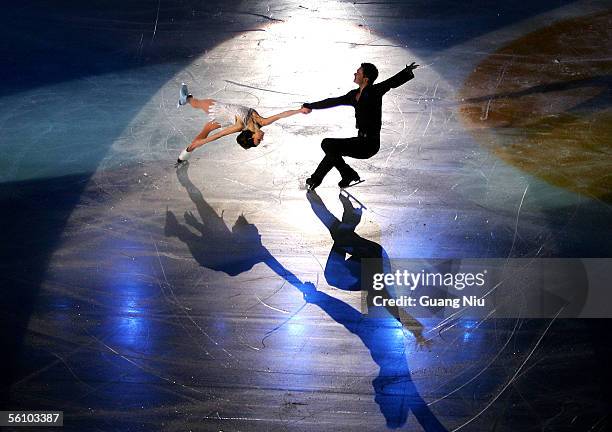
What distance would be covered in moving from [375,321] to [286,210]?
211cm

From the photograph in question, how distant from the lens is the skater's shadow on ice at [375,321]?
6441 millimetres

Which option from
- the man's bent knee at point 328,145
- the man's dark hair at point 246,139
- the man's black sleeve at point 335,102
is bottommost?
the man's dark hair at point 246,139

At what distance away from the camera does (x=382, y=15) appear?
13531 mm

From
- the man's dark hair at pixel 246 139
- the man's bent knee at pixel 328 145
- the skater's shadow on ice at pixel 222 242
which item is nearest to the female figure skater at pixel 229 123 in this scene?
the man's dark hair at pixel 246 139

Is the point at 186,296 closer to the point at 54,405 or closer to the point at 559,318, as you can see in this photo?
the point at 54,405

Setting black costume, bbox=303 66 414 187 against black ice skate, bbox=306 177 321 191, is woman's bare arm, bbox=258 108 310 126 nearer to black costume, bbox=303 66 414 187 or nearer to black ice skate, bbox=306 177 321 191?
black costume, bbox=303 66 414 187

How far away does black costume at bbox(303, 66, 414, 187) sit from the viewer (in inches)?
344

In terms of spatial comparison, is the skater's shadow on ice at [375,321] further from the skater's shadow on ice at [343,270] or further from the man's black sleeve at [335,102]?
the man's black sleeve at [335,102]

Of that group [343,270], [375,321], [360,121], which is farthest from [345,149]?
[375,321]

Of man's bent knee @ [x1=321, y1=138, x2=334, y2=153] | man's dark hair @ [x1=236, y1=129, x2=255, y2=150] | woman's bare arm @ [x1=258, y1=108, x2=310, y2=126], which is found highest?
woman's bare arm @ [x1=258, y1=108, x2=310, y2=126]

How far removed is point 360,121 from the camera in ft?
29.3

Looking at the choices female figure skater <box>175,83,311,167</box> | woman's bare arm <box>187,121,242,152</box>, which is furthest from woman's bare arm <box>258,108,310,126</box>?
woman's bare arm <box>187,121,242,152</box>

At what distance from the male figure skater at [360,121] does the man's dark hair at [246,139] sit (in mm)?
789

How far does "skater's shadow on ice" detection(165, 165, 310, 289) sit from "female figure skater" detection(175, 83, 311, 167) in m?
0.88
